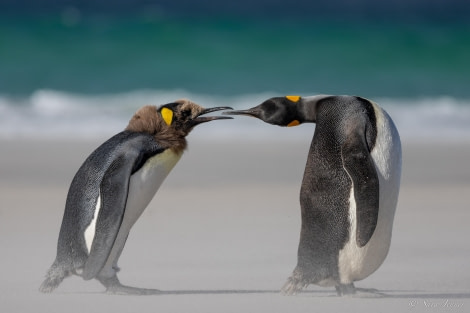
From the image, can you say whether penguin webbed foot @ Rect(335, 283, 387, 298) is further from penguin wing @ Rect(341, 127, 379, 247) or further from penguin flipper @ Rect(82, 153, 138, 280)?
penguin flipper @ Rect(82, 153, 138, 280)

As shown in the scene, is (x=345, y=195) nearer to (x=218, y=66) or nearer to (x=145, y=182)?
(x=145, y=182)

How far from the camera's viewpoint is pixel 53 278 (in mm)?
5750

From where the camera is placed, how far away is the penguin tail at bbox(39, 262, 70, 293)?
18.8 ft

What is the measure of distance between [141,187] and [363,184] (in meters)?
1.18

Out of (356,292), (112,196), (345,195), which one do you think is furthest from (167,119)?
(356,292)

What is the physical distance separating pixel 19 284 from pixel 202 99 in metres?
13.4

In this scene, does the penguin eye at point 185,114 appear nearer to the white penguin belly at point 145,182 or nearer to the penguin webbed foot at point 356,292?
the white penguin belly at point 145,182

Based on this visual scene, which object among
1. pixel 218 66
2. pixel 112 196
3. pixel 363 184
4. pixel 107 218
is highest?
pixel 218 66

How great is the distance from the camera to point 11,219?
27.0 ft

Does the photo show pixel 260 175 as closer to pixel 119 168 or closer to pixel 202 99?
pixel 119 168

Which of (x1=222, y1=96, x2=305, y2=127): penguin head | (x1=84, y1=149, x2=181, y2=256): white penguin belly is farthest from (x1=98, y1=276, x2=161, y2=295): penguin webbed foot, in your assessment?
(x1=222, y1=96, x2=305, y2=127): penguin head

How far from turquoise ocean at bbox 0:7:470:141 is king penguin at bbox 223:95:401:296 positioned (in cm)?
826

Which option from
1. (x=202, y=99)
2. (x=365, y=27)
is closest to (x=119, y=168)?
(x=202, y=99)

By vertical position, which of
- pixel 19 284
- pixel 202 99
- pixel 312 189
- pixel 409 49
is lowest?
pixel 19 284
